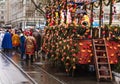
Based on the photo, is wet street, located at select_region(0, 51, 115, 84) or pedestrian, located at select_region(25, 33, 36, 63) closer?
wet street, located at select_region(0, 51, 115, 84)

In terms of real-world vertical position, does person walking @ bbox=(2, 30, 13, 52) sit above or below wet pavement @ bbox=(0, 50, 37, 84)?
→ above

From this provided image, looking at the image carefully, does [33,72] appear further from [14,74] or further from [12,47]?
[12,47]

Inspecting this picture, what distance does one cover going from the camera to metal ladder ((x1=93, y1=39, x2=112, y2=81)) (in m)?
16.7

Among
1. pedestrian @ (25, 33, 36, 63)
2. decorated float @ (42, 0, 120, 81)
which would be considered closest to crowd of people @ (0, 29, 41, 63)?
pedestrian @ (25, 33, 36, 63)

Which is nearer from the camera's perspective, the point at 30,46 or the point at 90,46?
the point at 90,46

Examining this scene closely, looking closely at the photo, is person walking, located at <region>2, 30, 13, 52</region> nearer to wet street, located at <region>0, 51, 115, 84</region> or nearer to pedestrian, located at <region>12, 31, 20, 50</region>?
pedestrian, located at <region>12, 31, 20, 50</region>

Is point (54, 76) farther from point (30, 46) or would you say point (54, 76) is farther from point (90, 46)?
point (30, 46)

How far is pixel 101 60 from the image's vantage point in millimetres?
17594

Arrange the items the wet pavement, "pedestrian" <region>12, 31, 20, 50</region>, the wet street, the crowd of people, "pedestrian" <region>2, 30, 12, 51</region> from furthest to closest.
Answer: "pedestrian" <region>12, 31, 20, 50</region> → "pedestrian" <region>2, 30, 12, 51</region> → the crowd of people → the wet street → the wet pavement

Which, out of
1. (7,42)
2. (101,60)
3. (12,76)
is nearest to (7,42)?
(7,42)

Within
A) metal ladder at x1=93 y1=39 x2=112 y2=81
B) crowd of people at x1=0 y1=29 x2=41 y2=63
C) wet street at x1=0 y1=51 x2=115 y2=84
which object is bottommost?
wet street at x1=0 y1=51 x2=115 y2=84

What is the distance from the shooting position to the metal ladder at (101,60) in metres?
16.7

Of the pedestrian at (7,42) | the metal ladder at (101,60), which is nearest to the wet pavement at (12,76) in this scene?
the metal ladder at (101,60)

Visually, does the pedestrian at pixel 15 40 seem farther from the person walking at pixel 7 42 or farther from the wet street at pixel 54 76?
the wet street at pixel 54 76
